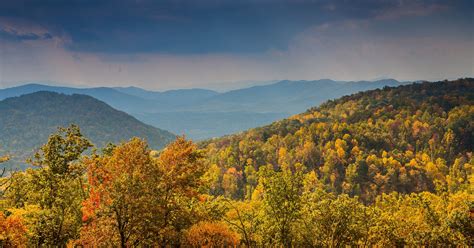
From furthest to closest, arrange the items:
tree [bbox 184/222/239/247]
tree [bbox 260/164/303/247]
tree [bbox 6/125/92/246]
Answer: tree [bbox 184/222/239/247]
tree [bbox 6/125/92/246]
tree [bbox 260/164/303/247]

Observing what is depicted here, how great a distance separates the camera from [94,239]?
3556cm

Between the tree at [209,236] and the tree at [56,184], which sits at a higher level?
the tree at [56,184]

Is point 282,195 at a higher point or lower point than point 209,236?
higher

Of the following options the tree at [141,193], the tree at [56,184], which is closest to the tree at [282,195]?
the tree at [141,193]

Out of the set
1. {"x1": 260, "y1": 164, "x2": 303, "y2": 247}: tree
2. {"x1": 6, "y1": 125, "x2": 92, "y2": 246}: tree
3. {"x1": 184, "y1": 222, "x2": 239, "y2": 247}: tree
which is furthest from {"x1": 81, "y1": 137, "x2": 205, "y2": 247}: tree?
{"x1": 260, "y1": 164, "x2": 303, "y2": 247}: tree

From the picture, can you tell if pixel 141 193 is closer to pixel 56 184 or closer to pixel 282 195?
pixel 56 184

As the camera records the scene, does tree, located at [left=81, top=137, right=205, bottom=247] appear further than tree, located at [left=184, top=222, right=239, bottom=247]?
No

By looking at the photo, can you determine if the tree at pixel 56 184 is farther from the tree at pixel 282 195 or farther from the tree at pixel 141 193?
the tree at pixel 282 195

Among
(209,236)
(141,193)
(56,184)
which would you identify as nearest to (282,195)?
(209,236)

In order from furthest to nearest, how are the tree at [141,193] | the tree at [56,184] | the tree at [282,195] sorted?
the tree at [56,184] < the tree at [282,195] < the tree at [141,193]

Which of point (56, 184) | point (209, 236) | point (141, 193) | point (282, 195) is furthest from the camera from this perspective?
point (209, 236)

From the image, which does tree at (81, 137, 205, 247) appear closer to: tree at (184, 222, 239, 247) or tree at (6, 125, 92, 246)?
tree at (184, 222, 239, 247)

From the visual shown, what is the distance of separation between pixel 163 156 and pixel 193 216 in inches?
296

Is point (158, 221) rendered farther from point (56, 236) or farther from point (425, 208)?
point (425, 208)
